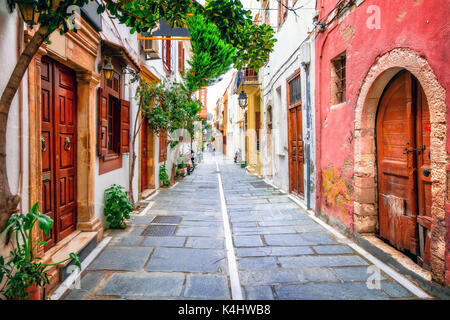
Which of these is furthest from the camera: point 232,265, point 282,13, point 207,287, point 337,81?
point 282,13

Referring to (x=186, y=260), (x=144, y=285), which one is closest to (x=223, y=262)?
(x=186, y=260)

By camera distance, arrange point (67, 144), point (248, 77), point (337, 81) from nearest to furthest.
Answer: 1. point (67, 144)
2. point (337, 81)
3. point (248, 77)

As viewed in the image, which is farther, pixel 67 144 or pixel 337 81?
pixel 337 81

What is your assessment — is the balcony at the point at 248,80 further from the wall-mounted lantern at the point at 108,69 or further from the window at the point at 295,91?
the wall-mounted lantern at the point at 108,69

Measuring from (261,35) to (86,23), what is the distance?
2.62 metres

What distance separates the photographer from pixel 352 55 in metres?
4.89

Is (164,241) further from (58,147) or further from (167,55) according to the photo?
(167,55)

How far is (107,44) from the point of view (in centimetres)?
516

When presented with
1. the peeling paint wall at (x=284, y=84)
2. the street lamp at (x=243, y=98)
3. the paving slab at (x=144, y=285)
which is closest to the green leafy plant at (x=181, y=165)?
the peeling paint wall at (x=284, y=84)

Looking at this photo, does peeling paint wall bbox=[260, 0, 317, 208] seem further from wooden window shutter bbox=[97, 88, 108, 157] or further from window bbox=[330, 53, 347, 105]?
wooden window shutter bbox=[97, 88, 108, 157]

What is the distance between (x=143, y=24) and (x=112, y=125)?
146 inches

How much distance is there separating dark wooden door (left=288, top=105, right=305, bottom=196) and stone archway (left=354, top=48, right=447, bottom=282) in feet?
11.0

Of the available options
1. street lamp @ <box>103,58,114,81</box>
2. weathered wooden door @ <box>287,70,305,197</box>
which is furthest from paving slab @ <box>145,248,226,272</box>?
weathered wooden door @ <box>287,70,305,197</box>

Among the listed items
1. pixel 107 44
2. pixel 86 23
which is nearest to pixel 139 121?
pixel 107 44
